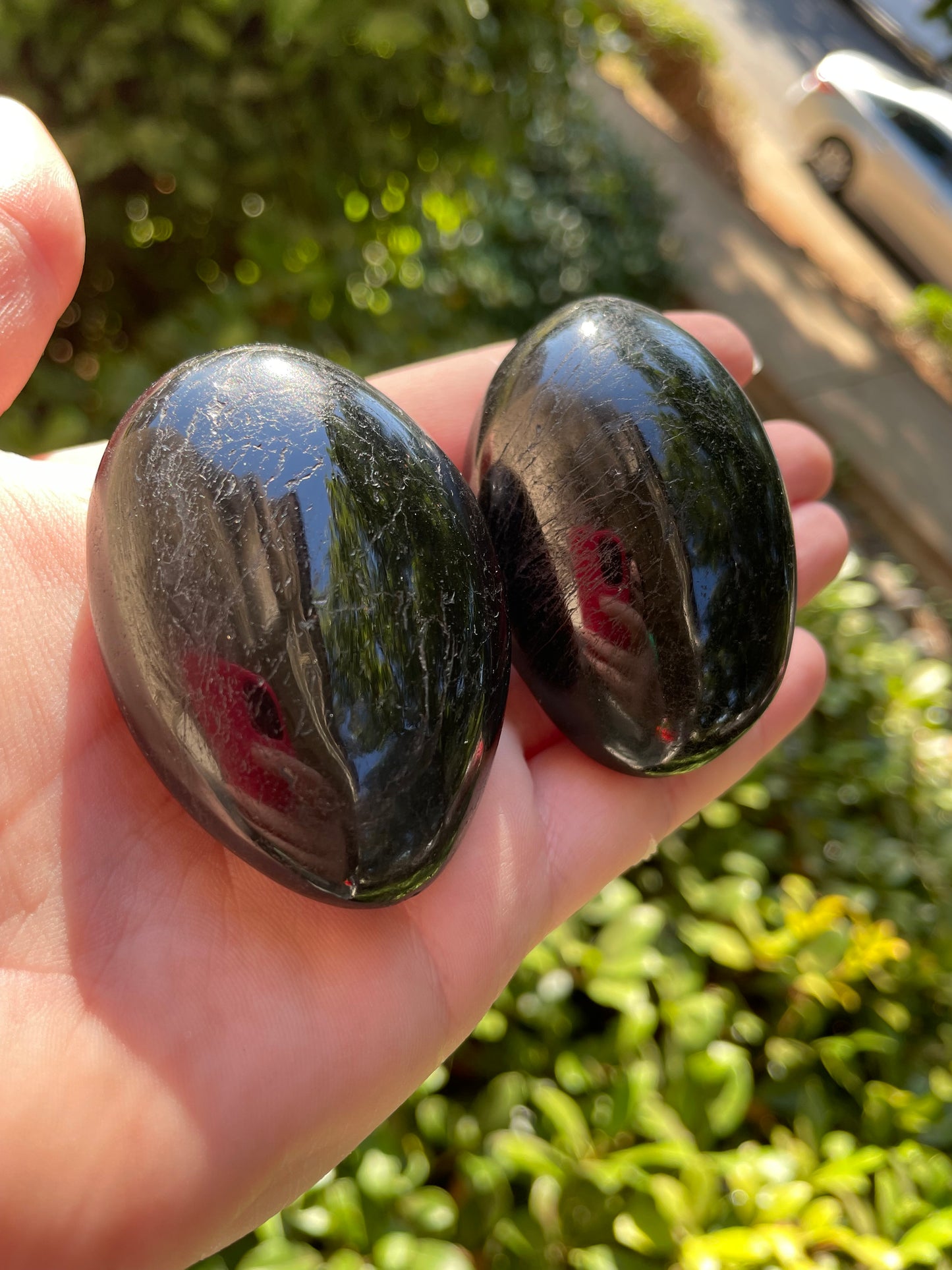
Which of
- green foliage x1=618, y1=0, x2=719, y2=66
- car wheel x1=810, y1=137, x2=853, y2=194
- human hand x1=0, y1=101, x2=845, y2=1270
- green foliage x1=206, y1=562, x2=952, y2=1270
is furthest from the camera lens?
green foliage x1=618, y1=0, x2=719, y2=66

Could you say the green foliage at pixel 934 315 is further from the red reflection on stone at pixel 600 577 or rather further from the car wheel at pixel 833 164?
the red reflection on stone at pixel 600 577

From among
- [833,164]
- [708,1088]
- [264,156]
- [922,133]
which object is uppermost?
[922,133]

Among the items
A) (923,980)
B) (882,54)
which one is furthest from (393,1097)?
(882,54)

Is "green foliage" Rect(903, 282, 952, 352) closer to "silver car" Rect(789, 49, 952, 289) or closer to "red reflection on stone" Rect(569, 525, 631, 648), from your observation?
"silver car" Rect(789, 49, 952, 289)

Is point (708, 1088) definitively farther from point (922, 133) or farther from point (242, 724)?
point (922, 133)

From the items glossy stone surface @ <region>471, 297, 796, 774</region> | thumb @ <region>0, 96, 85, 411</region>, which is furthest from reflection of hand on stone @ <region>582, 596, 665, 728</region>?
thumb @ <region>0, 96, 85, 411</region>

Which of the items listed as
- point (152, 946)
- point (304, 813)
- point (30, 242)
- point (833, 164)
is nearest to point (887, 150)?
point (833, 164)

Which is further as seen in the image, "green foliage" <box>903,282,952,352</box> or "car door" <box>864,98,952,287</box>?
"car door" <box>864,98,952,287</box>
